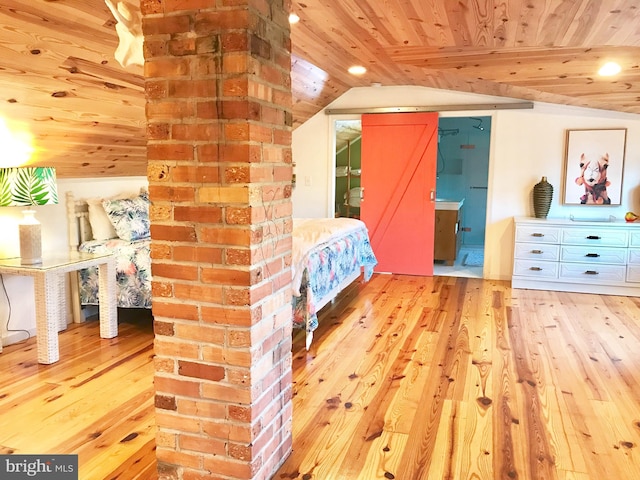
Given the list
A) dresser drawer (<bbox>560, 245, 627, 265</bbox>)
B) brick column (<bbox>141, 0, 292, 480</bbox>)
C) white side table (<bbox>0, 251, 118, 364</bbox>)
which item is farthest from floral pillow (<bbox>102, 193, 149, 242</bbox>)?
dresser drawer (<bbox>560, 245, 627, 265</bbox>)

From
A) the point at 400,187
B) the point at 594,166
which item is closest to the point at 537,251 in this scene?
the point at 594,166

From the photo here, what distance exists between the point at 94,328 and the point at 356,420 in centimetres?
234

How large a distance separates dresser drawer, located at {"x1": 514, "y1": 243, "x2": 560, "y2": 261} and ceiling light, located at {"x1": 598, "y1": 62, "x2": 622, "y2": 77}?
5.85 ft

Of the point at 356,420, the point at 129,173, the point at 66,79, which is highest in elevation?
the point at 66,79

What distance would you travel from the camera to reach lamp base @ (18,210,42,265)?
3.15 m

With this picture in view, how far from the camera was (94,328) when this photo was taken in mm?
3775

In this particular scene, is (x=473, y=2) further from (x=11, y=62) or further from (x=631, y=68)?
(x=11, y=62)

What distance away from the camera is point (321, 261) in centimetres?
360

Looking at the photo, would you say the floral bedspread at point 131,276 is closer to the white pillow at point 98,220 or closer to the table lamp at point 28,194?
the white pillow at point 98,220

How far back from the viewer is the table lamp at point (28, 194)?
9.60ft

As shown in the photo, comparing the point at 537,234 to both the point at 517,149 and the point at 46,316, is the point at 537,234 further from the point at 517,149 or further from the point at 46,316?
the point at 46,316

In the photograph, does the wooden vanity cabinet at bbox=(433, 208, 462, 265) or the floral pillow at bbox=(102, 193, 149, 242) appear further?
the wooden vanity cabinet at bbox=(433, 208, 462, 265)

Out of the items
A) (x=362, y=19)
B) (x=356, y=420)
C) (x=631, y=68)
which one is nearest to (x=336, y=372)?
(x=356, y=420)

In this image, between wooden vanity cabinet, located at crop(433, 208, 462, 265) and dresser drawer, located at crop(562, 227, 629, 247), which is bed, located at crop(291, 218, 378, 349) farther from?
dresser drawer, located at crop(562, 227, 629, 247)
